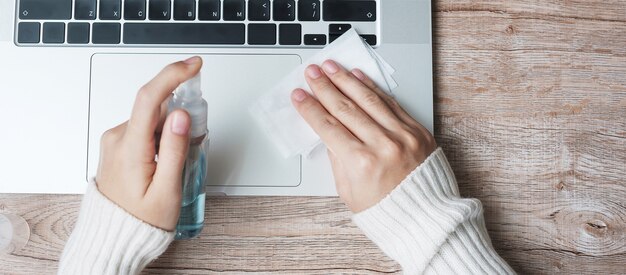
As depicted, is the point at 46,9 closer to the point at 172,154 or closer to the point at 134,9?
the point at 134,9

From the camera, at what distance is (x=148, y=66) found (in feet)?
2.12

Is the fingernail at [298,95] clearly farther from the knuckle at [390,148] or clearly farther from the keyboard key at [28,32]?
the keyboard key at [28,32]

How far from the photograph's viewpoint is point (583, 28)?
0.69 metres

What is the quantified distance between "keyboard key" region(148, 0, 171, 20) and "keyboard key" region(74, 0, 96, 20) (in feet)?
0.22

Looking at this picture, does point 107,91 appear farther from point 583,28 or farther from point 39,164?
point 583,28

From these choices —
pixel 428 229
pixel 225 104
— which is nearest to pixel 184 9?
pixel 225 104

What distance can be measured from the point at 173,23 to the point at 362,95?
24cm

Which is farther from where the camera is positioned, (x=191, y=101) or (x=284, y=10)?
(x=284, y=10)

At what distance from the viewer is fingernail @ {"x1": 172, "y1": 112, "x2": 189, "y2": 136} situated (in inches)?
20.1

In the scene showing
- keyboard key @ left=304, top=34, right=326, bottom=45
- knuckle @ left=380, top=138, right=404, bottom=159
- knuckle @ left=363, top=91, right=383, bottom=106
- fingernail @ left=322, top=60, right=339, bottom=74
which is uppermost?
keyboard key @ left=304, top=34, right=326, bottom=45

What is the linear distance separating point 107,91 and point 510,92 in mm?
493

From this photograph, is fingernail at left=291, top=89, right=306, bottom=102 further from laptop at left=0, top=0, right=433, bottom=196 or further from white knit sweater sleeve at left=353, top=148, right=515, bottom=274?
white knit sweater sleeve at left=353, top=148, right=515, bottom=274

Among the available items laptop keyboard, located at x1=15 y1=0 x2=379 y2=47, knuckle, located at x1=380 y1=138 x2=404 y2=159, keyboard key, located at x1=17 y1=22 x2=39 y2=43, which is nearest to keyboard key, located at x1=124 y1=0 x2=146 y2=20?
laptop keyboard, located at x1=15 y1=0 x2=379 y2=47

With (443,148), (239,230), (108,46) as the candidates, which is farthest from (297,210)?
(108,46)
